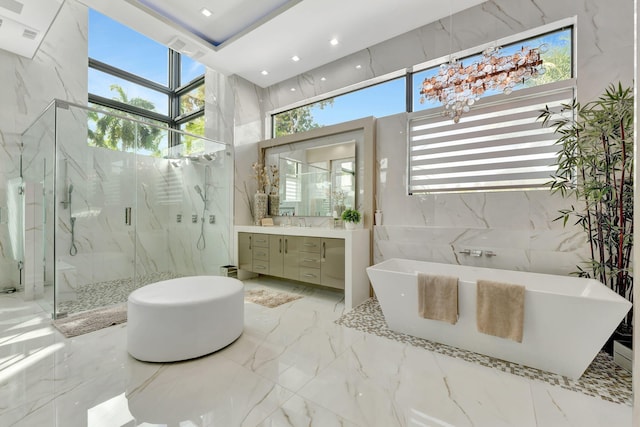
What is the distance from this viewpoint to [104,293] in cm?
365

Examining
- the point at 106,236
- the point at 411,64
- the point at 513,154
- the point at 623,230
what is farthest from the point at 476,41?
the point at 106,236

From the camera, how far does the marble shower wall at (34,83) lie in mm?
3744

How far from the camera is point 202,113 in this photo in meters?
5.42

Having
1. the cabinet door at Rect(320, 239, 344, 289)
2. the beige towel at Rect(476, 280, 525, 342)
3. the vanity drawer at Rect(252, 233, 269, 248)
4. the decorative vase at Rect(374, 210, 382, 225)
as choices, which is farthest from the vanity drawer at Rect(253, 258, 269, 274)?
the beige towel at Rect(476, 280, 525, 342)

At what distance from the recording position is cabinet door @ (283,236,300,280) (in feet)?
12.7

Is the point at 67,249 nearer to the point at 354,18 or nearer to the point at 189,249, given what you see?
the point at 189,249

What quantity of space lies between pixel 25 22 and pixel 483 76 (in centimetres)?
507

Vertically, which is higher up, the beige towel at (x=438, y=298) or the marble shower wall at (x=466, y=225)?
the marble shower wall at (x=466, y=225)

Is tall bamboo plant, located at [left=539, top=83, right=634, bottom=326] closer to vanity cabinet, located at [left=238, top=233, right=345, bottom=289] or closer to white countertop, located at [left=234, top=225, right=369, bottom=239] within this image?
white countertop, located at [left=234, top=225, right=369, bottom=239]

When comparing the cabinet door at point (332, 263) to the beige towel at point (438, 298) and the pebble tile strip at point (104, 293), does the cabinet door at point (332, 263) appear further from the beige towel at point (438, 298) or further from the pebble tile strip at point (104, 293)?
the pebble tile strip at point (104, 293)

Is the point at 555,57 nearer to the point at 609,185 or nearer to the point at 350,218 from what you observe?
the point at 609,185

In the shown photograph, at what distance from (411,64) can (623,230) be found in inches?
113

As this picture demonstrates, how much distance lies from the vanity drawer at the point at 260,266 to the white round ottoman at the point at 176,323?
1.91 meters

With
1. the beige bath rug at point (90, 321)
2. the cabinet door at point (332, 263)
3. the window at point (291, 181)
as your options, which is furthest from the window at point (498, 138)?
the beige bath rug at point (90, 321)
